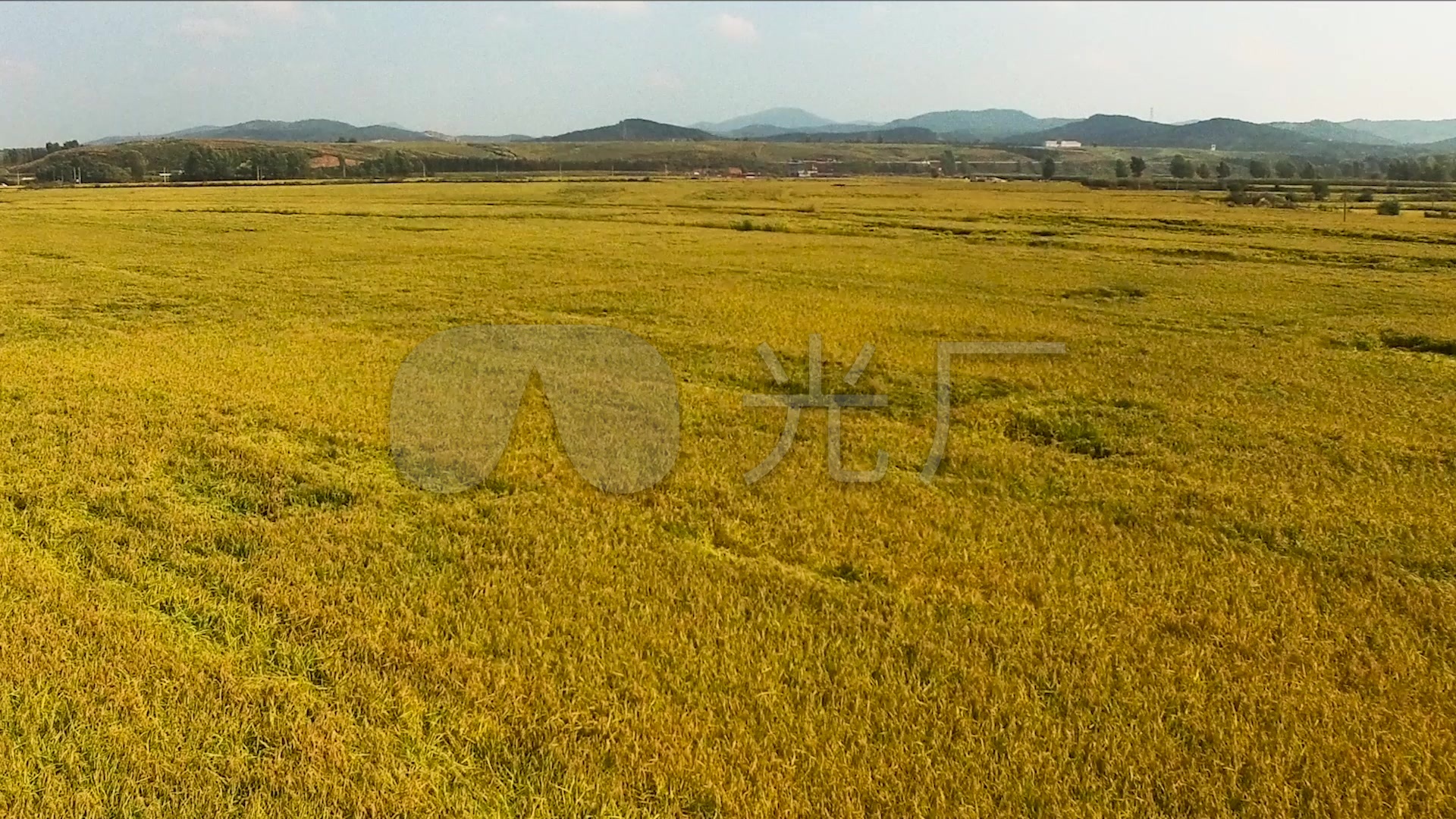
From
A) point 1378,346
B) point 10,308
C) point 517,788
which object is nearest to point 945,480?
point 517,788

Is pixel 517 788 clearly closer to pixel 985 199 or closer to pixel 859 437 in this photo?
pixel 859 437

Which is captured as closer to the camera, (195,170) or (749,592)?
(749,592)

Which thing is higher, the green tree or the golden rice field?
the green tree

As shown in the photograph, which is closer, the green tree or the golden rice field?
the golden rice field

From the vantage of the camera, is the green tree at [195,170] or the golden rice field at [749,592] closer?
the golden rice field at [749,592]

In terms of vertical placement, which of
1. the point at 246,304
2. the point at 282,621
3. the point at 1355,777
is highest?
the point at 246,304

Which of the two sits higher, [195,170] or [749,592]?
[195,170]

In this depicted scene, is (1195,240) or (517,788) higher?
(1195,240)

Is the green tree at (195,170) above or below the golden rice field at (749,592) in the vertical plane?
above
